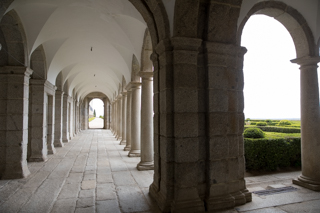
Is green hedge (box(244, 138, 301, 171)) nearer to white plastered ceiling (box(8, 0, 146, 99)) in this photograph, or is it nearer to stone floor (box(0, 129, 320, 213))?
stone floor (box(0, 129, 320, 213))

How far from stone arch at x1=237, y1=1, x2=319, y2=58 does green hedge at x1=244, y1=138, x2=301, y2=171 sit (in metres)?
2.50

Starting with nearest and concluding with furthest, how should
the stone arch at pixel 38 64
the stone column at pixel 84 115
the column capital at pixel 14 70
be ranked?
1. the column capital at pixel 14 70
2. the stone arch at pixel 38 64
3. the stone column at pixel 84 115

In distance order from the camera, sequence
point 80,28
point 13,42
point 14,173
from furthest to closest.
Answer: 1. point 80,28
2. point 13,42
3. point 14,173

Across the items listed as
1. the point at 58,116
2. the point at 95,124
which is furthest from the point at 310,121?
the point at 95,124

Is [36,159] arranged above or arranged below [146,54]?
below

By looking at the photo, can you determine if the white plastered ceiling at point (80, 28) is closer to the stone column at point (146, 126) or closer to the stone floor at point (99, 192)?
the stone column at point (146, 126)

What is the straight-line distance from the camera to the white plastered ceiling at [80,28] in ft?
17.7

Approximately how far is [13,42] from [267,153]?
7.37 meters

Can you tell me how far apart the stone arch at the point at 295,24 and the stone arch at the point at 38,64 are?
6932 millimetres

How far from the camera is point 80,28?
275 inches

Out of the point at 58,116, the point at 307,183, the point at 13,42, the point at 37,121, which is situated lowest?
the point at 307,183

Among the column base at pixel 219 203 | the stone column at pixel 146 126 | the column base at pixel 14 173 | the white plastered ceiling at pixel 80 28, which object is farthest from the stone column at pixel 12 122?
the column base at pixel 219 203

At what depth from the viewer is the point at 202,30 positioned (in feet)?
11.7

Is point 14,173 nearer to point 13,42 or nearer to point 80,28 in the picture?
point 13,42
